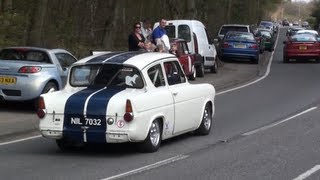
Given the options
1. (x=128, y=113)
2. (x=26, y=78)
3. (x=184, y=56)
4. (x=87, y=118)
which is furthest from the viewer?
(x=184, y=56)

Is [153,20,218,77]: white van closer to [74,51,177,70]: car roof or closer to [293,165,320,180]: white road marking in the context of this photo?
[74,51,177,70]: car roof

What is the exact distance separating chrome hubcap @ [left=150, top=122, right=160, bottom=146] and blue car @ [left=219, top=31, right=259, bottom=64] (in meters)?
24.1

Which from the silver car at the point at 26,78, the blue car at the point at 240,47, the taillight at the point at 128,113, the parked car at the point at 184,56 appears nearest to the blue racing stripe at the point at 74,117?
the taillight at the point at 128,113

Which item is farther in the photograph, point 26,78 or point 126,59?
point 26,78

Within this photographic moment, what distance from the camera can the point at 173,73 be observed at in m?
12.2

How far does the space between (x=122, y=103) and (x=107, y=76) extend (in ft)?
3.45

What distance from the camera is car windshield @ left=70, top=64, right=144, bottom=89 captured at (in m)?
11.0

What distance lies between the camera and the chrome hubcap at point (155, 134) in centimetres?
1081

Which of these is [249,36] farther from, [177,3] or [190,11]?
[177,3]

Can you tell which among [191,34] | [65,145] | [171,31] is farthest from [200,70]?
[65,145]

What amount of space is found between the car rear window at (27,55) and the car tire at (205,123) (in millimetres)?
4730

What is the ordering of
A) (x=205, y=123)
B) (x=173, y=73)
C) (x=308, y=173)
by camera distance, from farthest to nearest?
(x=205, y=123) → (x=173, y=73) → (x=308, y=173)

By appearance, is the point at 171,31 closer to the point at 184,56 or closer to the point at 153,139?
the point at 184,56

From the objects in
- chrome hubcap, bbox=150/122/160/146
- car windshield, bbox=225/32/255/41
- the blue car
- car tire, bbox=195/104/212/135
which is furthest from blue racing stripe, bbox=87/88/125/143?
car windshield, bbox=225/32/255/41
